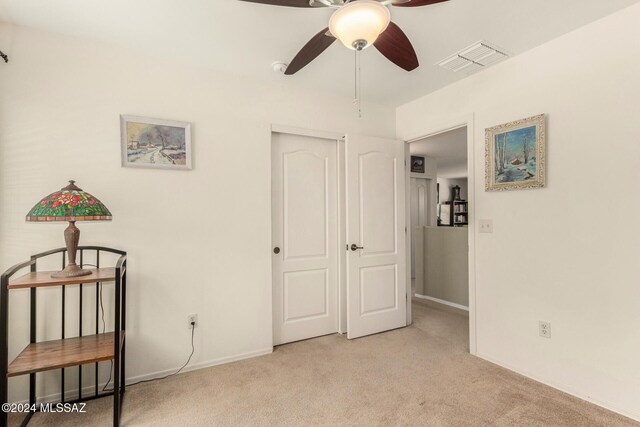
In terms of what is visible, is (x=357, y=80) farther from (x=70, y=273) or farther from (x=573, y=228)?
(x=70, y=273)

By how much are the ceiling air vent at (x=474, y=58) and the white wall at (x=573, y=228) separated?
13 centimetres

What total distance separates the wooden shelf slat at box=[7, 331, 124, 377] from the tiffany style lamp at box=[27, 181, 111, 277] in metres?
0.43

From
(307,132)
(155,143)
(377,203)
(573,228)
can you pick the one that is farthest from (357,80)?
(573,228)

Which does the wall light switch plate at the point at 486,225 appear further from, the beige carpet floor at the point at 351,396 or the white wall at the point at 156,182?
the white wall at the point at 156,182

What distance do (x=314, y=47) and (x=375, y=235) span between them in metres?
2.04

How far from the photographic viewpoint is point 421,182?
6.31 metres

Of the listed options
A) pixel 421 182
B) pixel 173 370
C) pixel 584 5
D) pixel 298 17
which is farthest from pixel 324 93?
pixel 421 182

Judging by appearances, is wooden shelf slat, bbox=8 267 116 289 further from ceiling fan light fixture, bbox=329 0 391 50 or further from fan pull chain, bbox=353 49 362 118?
fan pull chain, bbox=353 49 362 118

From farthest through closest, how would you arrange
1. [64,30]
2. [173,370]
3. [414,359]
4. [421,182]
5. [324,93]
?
[421,182], [324,93], [414,359], [173,370], [64,30]

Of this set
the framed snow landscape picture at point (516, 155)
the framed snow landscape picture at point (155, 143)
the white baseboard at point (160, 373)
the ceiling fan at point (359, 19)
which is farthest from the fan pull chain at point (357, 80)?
the white baseboard at point (160, 373)

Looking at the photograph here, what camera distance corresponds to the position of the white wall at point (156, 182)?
207 centimetres

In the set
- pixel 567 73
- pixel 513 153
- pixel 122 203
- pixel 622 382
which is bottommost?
pixel 622 382

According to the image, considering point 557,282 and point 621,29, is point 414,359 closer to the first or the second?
point 557,282

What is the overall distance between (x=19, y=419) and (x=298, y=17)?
9.75 feet
